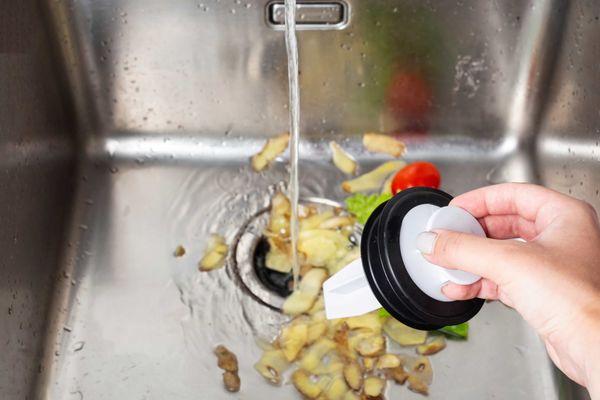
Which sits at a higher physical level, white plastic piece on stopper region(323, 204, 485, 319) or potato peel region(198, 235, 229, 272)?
→ white plastic piece on stopper region(323, 204, 485, 319)

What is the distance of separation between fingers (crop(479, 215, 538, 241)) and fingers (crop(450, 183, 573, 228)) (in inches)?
0.5

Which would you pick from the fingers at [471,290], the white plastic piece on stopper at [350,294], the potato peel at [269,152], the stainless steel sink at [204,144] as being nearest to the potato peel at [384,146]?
the stainless steel sink at [204,144]

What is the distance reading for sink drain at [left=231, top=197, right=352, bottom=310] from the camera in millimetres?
883

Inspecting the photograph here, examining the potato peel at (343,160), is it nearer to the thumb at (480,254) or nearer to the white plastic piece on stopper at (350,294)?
the white plastic piece on stopper at (350,294)

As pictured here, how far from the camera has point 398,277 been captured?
23.5 inches

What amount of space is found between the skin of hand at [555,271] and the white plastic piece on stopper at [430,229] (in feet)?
0.04

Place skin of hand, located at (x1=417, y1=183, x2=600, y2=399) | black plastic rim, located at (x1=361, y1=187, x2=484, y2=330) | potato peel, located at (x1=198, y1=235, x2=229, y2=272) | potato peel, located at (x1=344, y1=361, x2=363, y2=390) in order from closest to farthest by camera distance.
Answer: skin of hand, located at (x1=417, y1=183, x2=600, y2=399), black plastic rim, located at (x1=361, y1=187, x2=484, y2=330), potato peel, located at (x1=344, y1=361, x2=363, y2=390), potato peel, located at (x1=198, y1=235, x2=229, y2=272)

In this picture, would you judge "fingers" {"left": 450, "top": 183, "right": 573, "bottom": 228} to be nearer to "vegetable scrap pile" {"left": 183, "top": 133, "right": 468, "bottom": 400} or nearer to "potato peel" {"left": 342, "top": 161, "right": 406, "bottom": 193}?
"vegetable scrap pile" {"left": 183, "top": 133, "right": 468, "bottom": 400}

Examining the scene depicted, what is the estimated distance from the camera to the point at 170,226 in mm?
946

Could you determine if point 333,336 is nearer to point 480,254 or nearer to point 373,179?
point 373,179

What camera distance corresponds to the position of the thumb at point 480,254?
20.0 inches

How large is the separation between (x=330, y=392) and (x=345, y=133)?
15.7 inches

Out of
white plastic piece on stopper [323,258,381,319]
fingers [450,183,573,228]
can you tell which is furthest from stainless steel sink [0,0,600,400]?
fingers [450,183,573,228]

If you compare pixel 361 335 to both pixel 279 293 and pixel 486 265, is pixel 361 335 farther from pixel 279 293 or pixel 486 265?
pixel 486 265
